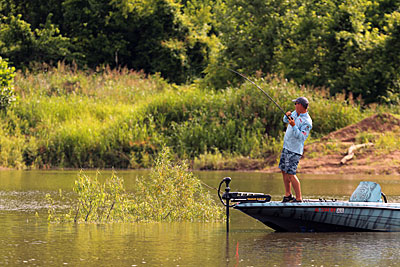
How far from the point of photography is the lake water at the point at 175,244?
30.2 ft

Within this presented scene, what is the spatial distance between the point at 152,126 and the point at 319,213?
18.2 meters

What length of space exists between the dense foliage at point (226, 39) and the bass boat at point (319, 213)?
22574 mm

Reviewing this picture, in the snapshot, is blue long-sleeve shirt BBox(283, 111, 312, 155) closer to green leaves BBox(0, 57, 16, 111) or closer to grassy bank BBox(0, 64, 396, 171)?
grassy bank BBox(0, 64, 396, 171)

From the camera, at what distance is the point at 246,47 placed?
39094 mm

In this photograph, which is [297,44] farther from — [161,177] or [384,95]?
[161,177]

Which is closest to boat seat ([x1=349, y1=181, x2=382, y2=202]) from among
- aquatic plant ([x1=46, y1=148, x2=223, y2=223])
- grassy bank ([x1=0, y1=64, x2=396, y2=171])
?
aquatic plant ([x1=46, y1=148, x2=223, y2=223])

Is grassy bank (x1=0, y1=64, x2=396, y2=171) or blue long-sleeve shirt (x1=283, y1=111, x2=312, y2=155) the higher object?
grassy bank (x1=0, y1=64, x2=396, y2=171)

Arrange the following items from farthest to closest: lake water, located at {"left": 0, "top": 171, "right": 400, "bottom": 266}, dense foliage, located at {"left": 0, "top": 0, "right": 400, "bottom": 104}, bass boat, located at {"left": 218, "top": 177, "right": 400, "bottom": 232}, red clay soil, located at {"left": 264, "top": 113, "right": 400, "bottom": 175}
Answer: dense foliage, located at {"left": 0, "top": 0, "right": 400, "bottom": 104}, red clay soil, located at {"left": 264, "top": 113, "right": 400, "bottom": 175}, bass boat, located at {"left": 218, "top": 177, "right": 400, "bottom": 232}, lake water, located at {"left": 0, "top": 171, "right": 400, "bottom": 266}

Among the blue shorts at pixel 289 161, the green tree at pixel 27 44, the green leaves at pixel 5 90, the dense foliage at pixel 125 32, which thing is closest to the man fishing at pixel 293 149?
the blue shorts at pixel 289 161

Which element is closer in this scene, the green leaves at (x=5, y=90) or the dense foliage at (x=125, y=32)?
the green leaves at (x=5, y=90)

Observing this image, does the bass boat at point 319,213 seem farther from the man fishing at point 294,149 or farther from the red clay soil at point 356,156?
the red clay soil at point 356,156

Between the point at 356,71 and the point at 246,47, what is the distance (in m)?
6.01

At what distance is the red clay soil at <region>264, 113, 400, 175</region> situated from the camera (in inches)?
1019

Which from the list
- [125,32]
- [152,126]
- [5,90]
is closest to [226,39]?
[125,32]
